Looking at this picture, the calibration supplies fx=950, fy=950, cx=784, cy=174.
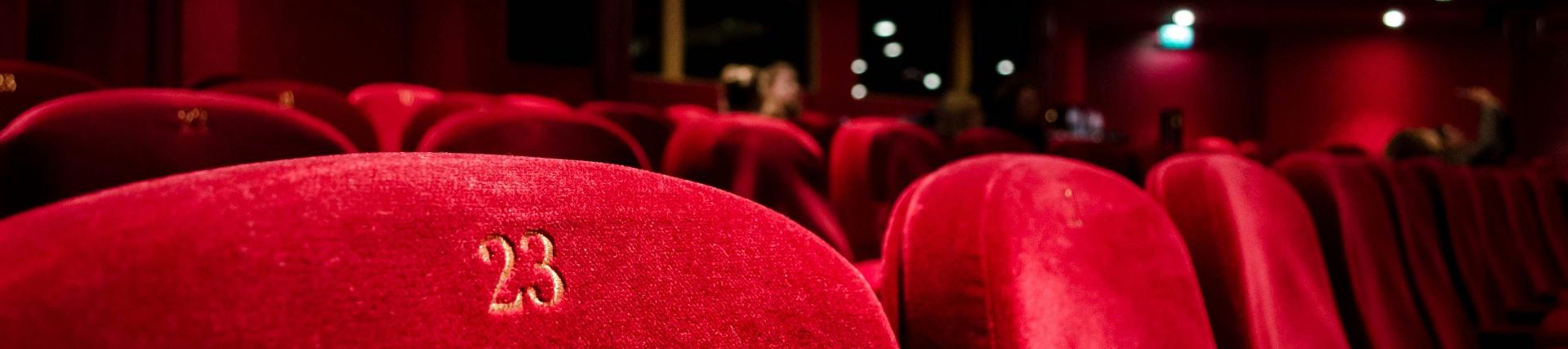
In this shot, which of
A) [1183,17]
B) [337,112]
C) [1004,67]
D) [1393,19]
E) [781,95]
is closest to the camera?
[337,112]

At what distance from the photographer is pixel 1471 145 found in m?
6.91

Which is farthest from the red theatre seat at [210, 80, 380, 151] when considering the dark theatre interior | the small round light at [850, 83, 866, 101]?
the small round light at [850, 83, 866, 101]

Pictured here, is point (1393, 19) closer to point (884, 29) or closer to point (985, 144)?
point (884, 29)

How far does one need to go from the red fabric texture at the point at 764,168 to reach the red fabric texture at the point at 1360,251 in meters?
0.86

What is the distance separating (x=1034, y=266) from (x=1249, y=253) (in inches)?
15.4

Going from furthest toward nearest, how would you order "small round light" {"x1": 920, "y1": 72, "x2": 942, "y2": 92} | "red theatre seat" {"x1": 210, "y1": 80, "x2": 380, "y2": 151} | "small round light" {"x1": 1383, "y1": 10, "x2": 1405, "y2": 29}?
"small round light" {"x1": 1383, "y1": 10, "x2": 1405, "y2": 29} → "small round light" {"x1": 920, "y1": 72, "x2": 942, "y2": 92} → "red theatre seat" {"x1": 210, "y1": 80, "x2": 380, "y2": 151}

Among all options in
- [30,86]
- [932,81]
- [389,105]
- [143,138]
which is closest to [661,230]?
[143,138]

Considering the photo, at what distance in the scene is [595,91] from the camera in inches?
224

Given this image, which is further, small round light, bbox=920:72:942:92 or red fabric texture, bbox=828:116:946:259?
small round light, bbox=920:72:942:92

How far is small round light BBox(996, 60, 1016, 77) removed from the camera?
35.0 feet

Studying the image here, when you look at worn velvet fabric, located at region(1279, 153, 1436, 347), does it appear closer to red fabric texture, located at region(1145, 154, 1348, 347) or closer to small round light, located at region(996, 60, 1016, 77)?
red fabric texture, located at region(1145, 154, 1348, 347)

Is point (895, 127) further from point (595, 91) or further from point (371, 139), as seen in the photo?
point (595, 91)

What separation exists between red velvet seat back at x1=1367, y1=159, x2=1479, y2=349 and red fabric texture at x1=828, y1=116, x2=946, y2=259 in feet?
3.64

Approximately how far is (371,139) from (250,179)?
2.05 m
